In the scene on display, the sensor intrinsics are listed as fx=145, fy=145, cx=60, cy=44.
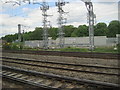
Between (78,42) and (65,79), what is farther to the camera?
(78,42)

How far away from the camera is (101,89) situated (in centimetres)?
497

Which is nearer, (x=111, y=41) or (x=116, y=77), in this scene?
(x=116, y=77)

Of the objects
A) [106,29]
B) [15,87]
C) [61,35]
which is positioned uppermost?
[106,29]

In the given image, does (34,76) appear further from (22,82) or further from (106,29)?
(106,29)

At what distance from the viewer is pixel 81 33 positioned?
7612 centimetres

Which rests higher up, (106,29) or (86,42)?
(106,29)

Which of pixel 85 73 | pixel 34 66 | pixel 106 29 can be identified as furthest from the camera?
pixel 106 29

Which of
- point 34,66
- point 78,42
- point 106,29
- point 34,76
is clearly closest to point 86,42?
point 78,42

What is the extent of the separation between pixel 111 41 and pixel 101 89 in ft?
125

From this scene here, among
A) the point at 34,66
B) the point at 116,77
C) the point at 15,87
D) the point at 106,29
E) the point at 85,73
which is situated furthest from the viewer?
the point at 106,29

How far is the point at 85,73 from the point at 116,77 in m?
1.64

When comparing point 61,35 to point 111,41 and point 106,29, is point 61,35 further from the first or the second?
point 106,29

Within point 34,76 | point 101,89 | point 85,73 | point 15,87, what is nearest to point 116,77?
point 85,73

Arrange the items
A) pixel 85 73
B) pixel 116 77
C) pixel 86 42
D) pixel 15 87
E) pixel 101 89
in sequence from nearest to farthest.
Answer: pixel 101 89, pixel 15 87, pixel 116 77, pixel 85 73, pixel 86 42
